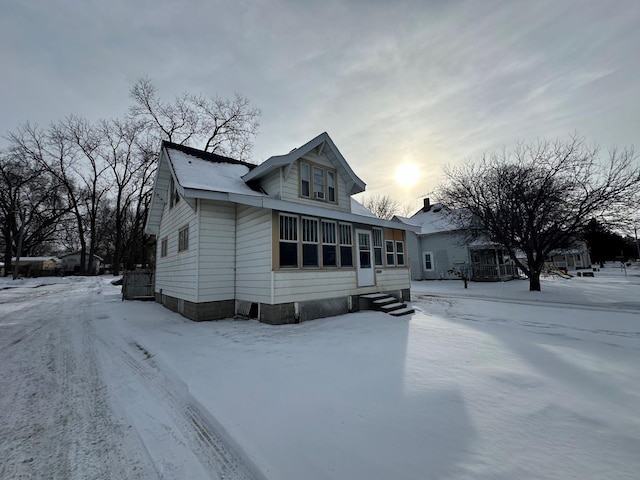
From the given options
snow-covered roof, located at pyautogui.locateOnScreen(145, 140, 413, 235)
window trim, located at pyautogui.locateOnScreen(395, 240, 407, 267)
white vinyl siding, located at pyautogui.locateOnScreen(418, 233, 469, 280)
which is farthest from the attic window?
white vinyl siding, located at pyautogui.locateOnScreen(418, 233, 469, 280)

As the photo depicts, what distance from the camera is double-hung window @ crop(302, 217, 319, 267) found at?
871 cm

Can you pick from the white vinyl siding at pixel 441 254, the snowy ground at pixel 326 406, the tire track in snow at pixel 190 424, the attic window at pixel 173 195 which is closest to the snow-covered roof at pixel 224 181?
the attic window at pixel 173 195

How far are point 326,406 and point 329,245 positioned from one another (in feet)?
21.7

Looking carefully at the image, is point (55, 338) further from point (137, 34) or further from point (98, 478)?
point (137, 34)

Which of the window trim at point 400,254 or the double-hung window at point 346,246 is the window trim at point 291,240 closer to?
the double-hung window at point 346,246

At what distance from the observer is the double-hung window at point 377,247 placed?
36.9 feet

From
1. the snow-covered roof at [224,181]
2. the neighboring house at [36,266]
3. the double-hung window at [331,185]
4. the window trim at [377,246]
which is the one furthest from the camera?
the neighboring house at [36,266]

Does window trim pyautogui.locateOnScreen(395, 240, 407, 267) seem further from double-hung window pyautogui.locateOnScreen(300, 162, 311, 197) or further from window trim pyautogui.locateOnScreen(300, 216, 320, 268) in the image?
double-hung window pyautogui.locateOnScreen(300, 162, 311, 197)

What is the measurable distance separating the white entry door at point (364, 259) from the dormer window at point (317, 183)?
1.87 metres

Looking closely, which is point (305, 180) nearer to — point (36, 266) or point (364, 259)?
point (364, 259)

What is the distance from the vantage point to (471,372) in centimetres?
394

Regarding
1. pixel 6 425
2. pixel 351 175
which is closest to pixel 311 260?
pixel 351 175

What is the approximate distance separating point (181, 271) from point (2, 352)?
4837 mm

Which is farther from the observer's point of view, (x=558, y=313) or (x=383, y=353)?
(x=558, y=313)
